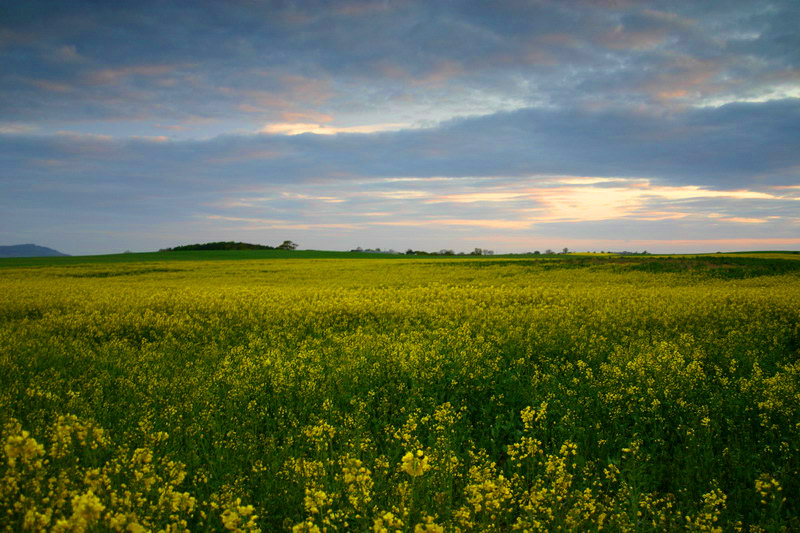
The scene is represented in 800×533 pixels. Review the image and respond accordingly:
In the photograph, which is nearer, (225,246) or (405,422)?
(405,422)

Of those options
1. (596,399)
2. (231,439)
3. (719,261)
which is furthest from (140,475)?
(719,261)

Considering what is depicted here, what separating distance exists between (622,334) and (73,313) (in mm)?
14904

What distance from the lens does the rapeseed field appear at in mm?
3625

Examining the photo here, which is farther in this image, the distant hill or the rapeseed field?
the distant hill

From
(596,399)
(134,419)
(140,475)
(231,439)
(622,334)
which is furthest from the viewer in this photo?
(622,334)

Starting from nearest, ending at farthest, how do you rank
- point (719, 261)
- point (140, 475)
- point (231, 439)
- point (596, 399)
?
1. point (140, 475)
2. point (231, 439)
3. point (596, 399)
4. point (719, 261)

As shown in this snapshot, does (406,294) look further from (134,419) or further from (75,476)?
(75,476)

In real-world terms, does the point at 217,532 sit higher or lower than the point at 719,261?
lower

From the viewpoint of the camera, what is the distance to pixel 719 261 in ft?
108

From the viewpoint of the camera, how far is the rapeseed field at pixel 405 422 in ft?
11.9

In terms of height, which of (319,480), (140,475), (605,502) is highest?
(140,475)

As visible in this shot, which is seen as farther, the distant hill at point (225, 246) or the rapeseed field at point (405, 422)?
the distant hill at point (225, 246)

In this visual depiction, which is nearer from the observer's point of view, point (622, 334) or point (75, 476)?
point (75, 476)

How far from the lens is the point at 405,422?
581cm
